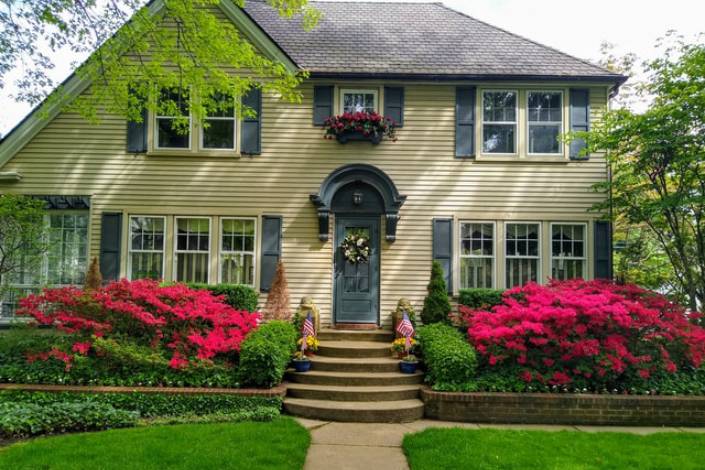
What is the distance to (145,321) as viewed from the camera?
6797 mm

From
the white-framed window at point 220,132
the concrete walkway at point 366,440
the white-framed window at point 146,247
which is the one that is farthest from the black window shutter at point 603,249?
the white-framed window at point 146,247

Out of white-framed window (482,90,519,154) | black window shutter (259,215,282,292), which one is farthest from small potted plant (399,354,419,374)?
white-framed window (482,90,519,154)

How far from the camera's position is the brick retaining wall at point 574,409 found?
20.0 ft

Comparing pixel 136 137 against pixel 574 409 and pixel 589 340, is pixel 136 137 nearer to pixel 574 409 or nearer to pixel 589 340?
pixel 589 340

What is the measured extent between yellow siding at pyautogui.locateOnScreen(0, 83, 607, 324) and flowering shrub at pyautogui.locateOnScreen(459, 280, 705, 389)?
104 inches

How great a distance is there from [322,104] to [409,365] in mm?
5616

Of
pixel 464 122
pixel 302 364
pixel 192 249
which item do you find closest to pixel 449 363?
pixel 302 364

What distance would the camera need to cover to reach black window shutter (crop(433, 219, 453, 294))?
930cm

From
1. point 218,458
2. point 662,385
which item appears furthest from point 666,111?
point 218,458

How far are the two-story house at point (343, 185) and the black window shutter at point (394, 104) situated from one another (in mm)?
44

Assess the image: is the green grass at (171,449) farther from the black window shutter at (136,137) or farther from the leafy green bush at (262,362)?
the black window shutter at (136,137)

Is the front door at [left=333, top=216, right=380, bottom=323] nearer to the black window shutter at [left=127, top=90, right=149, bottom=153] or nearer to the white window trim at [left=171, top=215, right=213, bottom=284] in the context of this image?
the white window trim at [left=171, top=215, right=213, bottom=284]

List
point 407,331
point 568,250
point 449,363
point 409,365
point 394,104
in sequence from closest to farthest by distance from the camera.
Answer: point 449,363 < point 409,365 < point 407,331 < point 568,250 < point 394,104

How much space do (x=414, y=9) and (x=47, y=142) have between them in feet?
30.8
